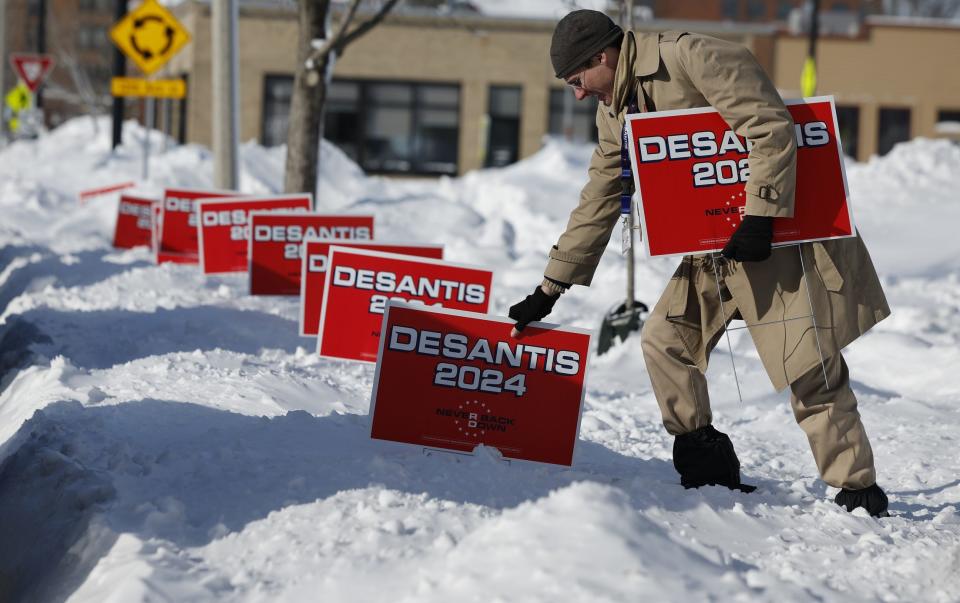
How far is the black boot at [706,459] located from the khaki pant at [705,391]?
Result: 39mm

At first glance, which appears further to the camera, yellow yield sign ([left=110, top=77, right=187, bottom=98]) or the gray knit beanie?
yellow yield sign ([left=110, top=77, right=187, bottom=98])

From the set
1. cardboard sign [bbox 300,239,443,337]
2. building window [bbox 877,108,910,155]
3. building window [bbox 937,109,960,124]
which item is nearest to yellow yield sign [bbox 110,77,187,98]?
cardboard sign [bbox 300,239,443,337]

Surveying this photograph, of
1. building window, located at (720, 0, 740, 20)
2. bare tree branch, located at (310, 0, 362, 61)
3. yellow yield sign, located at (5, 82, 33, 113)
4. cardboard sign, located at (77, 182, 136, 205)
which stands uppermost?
building window, located at (720, 0, 740, 20)

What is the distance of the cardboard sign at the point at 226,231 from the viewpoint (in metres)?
10.6

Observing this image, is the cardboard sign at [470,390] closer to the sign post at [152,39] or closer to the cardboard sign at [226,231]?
the cardboard sign at [226,231]

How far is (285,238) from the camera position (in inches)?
379

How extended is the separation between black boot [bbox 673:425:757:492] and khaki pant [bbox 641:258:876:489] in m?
0.04

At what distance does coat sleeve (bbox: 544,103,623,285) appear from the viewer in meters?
4.72

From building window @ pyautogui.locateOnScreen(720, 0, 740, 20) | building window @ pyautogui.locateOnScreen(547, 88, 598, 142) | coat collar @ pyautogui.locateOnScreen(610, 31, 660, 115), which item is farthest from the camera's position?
building window @ pyautogui.locateOnScreen(720, 0, 740, 20)

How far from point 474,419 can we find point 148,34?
45.2 feet

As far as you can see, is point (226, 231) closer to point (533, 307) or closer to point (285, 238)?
point (285, 238)

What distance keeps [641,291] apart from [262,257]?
12.2ft

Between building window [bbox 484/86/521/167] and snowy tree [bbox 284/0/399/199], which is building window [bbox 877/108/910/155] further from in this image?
snowy tree [bbox 284/0/399/199]

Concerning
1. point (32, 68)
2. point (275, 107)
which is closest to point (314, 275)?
point (32, 68)
